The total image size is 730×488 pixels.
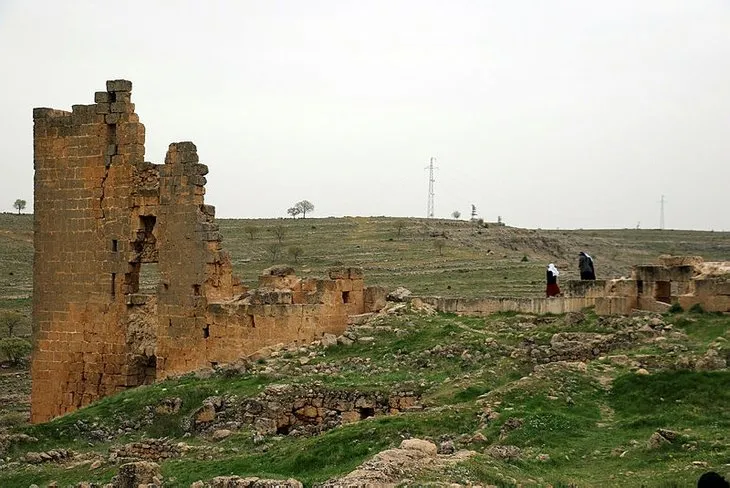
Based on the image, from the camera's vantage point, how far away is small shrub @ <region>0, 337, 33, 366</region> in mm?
31562

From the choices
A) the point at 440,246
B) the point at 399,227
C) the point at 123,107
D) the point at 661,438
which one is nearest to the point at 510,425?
the point at 661,438

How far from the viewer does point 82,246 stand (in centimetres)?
1872

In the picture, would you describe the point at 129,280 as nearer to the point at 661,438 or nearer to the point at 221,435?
the point at 221,435

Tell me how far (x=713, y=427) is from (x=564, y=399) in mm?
1779

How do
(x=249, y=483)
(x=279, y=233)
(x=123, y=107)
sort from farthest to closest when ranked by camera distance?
(x=279, y=233) < (x=123, y=107) < (x=249, y=483)

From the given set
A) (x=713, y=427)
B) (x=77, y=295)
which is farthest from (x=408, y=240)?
(x=713, y=427)

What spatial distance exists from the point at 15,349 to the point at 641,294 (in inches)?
847

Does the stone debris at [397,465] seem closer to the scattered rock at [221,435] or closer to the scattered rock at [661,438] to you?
the scattered rock at [661,438]

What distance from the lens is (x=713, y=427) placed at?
34.6ft

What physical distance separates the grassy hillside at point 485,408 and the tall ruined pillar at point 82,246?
10.0 feet

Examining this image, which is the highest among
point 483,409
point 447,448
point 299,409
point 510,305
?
point 510,305

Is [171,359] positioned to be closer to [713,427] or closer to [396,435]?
[396,435]

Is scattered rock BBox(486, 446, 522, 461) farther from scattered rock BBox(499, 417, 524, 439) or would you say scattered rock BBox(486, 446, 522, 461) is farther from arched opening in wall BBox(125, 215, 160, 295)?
arched opening in wall BBox(125, 215, 160, 295)

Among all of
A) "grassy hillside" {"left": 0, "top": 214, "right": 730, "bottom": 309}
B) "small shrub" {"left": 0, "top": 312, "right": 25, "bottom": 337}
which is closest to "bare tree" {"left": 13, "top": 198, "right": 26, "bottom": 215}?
"grassy hillside" {"left": 0, "top": 214, "right": 730, "bottom": 309}
